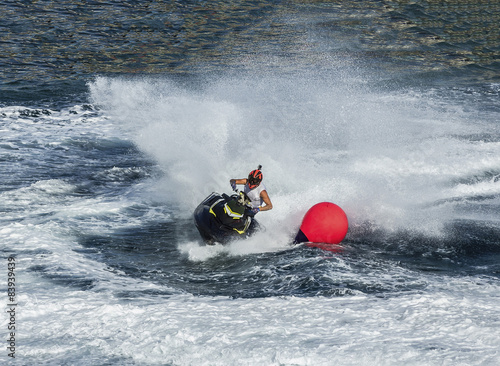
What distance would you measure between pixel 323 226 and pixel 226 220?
5.83 feet

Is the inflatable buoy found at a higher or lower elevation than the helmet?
lower

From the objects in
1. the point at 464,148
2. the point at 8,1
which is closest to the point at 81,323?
the point at 464,148

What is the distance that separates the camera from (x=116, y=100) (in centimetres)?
2005

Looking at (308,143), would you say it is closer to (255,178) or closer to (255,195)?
(255,195)

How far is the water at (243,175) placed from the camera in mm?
7137

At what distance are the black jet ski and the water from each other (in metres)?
0.24

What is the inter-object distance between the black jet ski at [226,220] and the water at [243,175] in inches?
9.6

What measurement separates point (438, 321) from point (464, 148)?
956cm

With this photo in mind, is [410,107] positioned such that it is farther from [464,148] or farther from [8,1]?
[8,1]

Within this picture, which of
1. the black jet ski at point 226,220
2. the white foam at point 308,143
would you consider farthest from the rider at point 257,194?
Result: the white foam at point 308,143

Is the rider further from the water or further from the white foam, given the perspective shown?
the white foam

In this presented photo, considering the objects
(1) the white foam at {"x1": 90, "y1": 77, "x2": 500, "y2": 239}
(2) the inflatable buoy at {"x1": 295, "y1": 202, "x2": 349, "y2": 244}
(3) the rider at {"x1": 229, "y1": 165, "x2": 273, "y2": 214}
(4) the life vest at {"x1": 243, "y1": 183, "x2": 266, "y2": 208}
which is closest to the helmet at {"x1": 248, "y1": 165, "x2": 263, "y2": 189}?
(3) the rider at {"x1": 229, "y1": 165, "x2": 273, "y2": 214}

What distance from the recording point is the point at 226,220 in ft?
33.1

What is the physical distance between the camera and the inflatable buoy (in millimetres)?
10352
